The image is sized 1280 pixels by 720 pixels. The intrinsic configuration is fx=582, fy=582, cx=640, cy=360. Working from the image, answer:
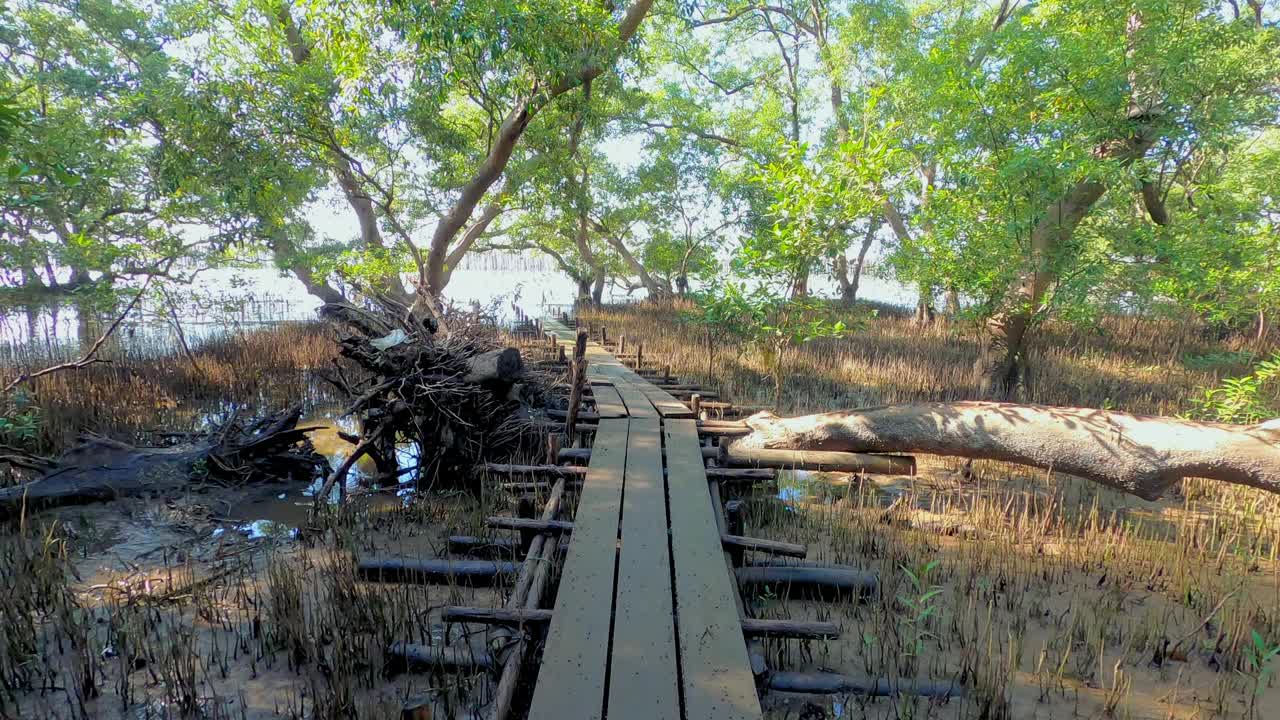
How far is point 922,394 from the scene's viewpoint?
875 cm

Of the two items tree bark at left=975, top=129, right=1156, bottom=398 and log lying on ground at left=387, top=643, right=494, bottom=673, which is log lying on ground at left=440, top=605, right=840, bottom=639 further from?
tree bark at left=975, top=129, right=1156, bottom=398

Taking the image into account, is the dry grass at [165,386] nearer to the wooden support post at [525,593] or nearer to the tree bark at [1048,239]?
the wooden support post at [525,593]

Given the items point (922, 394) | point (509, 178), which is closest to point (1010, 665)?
point (922, 394)

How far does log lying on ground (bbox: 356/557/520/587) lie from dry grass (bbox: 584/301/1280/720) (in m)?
1.47

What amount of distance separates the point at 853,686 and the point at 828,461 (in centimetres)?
293

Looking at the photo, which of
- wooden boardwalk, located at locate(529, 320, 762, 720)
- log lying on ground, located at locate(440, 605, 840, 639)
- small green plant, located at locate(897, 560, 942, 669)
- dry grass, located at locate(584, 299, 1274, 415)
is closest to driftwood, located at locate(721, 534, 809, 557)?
wooden boardwalk, located at locate(529, 320, 762, 720)

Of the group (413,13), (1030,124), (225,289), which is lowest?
(225,289)

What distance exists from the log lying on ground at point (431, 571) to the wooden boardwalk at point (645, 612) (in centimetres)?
64

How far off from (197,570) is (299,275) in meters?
13.6

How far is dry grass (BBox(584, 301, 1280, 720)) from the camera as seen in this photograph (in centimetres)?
243

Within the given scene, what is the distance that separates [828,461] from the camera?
5004 millimetres

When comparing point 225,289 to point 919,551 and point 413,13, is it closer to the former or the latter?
point 413,13

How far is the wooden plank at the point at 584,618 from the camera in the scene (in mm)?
1839

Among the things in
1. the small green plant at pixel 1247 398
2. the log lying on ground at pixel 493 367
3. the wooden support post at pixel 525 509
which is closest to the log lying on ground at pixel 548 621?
the wooden support post at pixel 525 509
